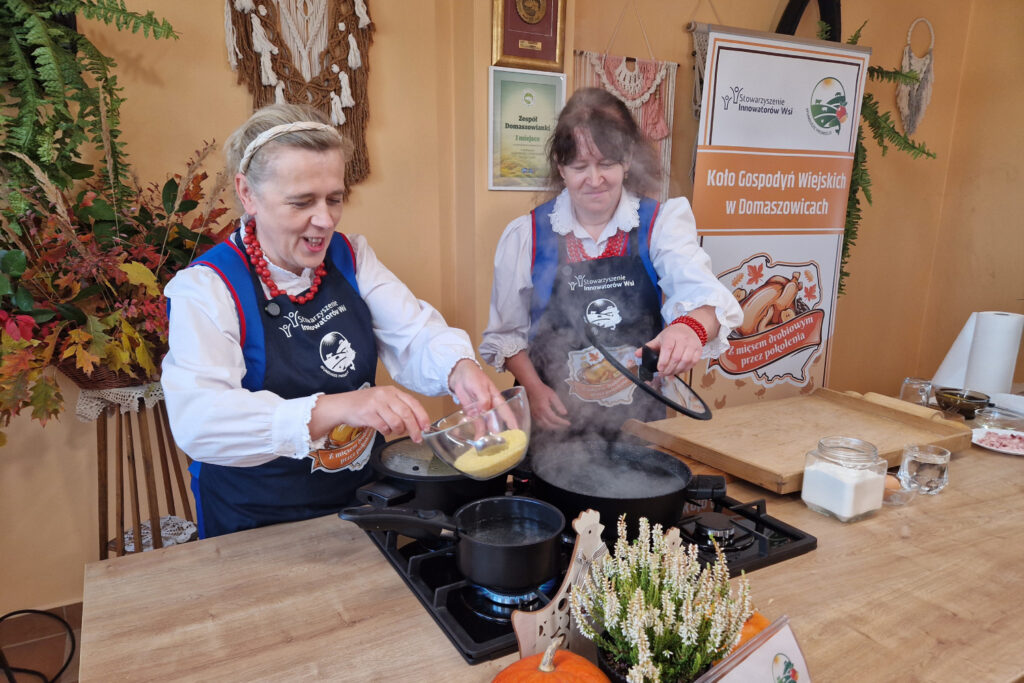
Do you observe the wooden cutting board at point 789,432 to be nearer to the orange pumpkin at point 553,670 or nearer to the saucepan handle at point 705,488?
the saucepan handle at point 705,488

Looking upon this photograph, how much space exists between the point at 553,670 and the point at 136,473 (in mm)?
2229

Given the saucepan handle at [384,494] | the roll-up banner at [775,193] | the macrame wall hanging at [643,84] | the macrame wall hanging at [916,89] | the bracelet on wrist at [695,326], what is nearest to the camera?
the saucepan handle at [384,494]

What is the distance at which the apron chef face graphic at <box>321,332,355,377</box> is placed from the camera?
159 cm

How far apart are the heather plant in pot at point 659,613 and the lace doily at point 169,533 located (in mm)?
2136

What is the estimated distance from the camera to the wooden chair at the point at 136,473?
7.41ft

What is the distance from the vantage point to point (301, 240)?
1.48 metres

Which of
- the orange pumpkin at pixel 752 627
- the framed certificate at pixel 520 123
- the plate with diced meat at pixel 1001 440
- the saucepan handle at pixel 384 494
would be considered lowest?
the plate with diced meat at pixel 1001 440

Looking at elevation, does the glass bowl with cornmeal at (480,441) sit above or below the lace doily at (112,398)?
above

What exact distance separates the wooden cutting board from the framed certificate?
4.74ft

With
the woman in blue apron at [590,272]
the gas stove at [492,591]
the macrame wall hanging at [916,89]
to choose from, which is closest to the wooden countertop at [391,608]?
the gas stove at [492,591]

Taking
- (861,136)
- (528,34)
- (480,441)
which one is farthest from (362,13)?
(861,136)

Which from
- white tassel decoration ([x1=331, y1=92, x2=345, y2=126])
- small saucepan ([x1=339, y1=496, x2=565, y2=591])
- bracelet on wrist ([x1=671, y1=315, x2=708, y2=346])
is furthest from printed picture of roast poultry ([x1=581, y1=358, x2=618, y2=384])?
white tassel decoration ([x1=331, y1=92, x2=345, y2=126])

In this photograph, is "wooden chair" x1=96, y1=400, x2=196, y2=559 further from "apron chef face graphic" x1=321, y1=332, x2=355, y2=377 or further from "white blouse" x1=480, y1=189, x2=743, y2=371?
"white blouse" x1=480, y1=189, x2=743, y2=371

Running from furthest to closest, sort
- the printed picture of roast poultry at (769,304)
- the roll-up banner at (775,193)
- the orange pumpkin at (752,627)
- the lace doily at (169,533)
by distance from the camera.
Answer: the printed picture of roast poultry at (769,304), the roll-up banner at (775,193), the lace doily at (169,533), the orange pumpkin at (752,627)
